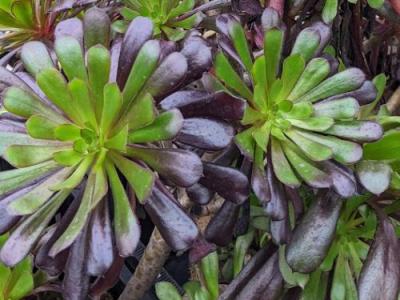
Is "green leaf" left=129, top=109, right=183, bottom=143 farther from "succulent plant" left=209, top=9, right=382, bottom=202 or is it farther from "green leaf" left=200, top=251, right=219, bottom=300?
"green leaf" left=200, top=251, right=219, bottom=300

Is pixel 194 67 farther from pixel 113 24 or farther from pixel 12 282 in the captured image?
pixel 12 282

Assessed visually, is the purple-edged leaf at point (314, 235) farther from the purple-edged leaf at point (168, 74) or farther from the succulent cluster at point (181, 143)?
the purple-edged leaf at point (168, 74)

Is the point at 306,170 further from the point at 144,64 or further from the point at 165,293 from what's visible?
the point at 165,293

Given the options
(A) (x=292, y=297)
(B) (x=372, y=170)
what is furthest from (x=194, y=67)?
(A) (x=292, y=297)

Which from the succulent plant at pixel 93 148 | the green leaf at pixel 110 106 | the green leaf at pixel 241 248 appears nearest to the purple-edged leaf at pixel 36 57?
the succulent plant at pixel 93 148

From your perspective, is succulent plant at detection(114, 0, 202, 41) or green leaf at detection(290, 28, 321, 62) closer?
green leaf at detection(290, 28, 321, 62)

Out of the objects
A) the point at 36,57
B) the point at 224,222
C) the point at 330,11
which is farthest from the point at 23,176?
the point at 330,11

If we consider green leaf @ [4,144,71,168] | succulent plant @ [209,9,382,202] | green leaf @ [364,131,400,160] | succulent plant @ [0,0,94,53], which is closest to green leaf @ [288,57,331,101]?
succulent plant @ [209,9,382,202]
